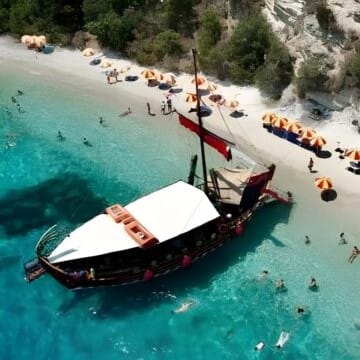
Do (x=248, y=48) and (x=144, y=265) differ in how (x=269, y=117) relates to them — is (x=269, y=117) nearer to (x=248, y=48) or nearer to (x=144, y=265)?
(x=248, y=48)

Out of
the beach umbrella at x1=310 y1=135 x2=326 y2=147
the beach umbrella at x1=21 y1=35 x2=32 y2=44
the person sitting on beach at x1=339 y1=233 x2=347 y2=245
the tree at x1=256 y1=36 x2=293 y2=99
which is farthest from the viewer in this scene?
the beach umbrella at x1=21 y1=35 x2=32 y2=44

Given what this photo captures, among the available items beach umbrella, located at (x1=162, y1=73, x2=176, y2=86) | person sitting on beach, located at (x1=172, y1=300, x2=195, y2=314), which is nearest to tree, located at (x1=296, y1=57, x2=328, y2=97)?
beach umbrella, located at (x1=162, y1=73, x2=176, y2=86)

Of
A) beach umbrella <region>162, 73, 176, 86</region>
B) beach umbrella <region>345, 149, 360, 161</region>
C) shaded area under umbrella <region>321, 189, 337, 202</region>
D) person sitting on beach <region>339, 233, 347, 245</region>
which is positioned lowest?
beach umbrella <region>162, 73, 176, 86</region>

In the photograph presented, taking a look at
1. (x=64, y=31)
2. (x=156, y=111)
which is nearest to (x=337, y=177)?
(x=156, y=111)

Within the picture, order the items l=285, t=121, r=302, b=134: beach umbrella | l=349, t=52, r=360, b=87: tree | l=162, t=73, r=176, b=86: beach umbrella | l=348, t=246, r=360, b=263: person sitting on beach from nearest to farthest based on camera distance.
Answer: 1. l=348, t=246, r=360, b=263: person sitting on beach
2. l=349, t=52, r=360, b=87: tree
3. l=285, t=121, r=302, b=134: beach umbrella
4. l=162, t=73, r=176, b=86: beach umbrella

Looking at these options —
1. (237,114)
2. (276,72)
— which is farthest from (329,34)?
(237,114)

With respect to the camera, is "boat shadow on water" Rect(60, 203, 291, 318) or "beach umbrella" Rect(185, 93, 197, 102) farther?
"beach umbrella" Rect(185, 93, 197, 102)

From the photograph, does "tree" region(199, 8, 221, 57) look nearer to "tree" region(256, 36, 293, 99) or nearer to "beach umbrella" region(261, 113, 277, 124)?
"tree" region(256, 36, 293, 99)

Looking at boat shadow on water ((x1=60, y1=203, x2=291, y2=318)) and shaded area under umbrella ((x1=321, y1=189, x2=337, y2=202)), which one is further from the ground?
shaded area under umbrella ((x1=321, y1=189, x2=337, y2=202))
